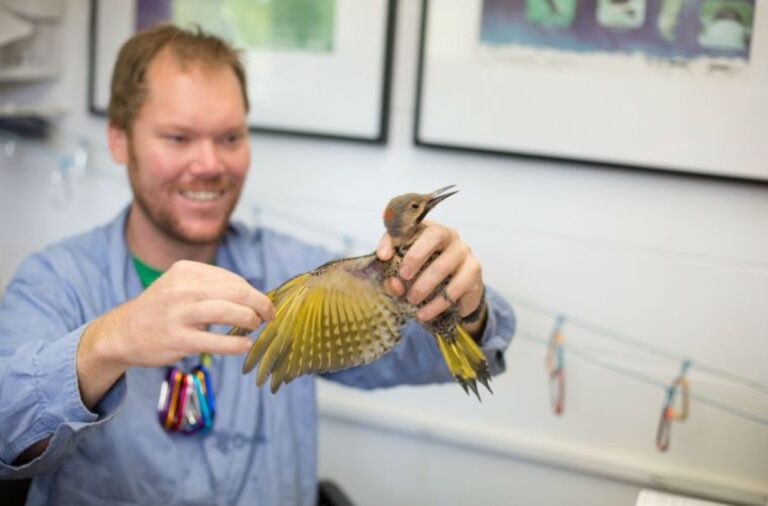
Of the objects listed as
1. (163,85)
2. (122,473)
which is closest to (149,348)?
(122,473)

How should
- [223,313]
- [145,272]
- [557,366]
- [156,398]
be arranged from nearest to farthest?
[223,313]
[156,398]
[145,272]
[557,366]

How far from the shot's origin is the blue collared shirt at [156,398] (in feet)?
4.29

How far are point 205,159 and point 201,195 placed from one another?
0.06 metres

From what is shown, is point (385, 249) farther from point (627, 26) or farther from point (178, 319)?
point (627, 26)

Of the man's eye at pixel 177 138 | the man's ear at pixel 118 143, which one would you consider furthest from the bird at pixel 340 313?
the man's ear at pixel 118 143

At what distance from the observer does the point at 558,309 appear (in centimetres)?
159

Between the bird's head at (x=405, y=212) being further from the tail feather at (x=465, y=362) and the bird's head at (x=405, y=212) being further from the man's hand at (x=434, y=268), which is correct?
the tail feather at (x=465, y=362)

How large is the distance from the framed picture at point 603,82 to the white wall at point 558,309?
0.04 m

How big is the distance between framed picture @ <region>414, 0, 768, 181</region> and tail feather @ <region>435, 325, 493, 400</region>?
55cm

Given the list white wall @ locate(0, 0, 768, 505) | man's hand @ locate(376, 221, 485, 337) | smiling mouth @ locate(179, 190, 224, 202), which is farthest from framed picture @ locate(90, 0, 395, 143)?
man's hand @ locate(376, 221, 485, 337)

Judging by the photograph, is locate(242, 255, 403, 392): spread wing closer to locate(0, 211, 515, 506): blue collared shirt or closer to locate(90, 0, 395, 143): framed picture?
locate(0, 211, 515, 506): blue collared shirt

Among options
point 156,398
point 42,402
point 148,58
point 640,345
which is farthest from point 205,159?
point 640,345

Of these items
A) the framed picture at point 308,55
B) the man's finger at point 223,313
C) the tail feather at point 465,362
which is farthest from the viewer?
the framed picture at point 308,55

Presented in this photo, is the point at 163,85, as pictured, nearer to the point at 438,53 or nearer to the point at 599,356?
the point at 438,53
